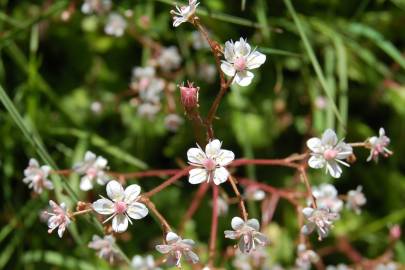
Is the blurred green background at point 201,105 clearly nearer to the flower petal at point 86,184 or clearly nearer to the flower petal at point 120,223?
the flower petal at point 86,184

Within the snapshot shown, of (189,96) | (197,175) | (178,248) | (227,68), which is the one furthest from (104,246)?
(227,68)

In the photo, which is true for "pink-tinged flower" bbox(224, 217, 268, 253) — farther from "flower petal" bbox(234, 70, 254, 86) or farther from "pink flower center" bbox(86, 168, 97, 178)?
"pink flower center" bbox(86, 168, 97, 178)

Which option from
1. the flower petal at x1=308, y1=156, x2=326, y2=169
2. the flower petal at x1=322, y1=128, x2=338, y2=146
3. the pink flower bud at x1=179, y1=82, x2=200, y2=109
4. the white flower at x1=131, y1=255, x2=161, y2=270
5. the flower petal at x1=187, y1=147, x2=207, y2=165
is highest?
the flower petal at x1=322, y1=128, x2=338, y2=146

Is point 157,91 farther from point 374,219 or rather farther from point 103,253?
point 374,219

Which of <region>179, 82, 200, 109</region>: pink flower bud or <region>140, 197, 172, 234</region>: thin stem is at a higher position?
<region>179, 82, 200, 109</region>: pink flower bud

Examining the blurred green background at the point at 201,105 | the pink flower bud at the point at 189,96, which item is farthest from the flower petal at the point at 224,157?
the blurred green background at the point at 201,105

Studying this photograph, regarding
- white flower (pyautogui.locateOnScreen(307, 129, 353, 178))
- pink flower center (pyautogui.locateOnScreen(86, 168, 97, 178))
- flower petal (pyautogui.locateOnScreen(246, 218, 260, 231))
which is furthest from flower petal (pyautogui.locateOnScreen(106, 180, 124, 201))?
white flower (pyautogui.locateOnScreen(307, 129, 353, 178))

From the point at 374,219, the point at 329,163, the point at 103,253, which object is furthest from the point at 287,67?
the point at 103,253
